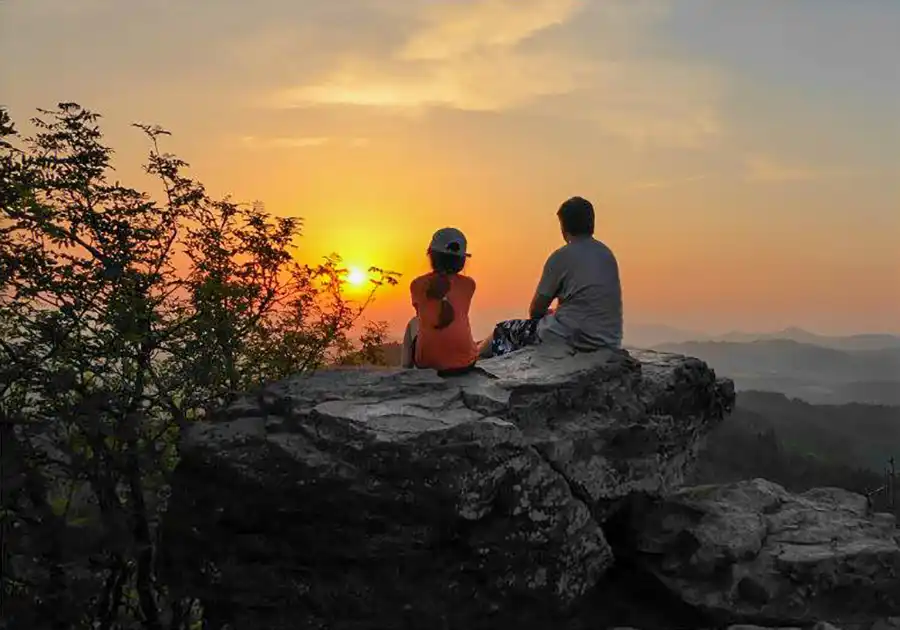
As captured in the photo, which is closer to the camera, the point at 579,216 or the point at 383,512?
the point at 383,512

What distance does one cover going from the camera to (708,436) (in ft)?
33.1

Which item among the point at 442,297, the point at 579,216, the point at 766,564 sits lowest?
the point at 766,564

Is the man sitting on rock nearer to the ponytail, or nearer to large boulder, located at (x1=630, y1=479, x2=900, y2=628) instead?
the ponytail

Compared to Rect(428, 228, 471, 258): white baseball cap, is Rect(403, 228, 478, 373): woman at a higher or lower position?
lower

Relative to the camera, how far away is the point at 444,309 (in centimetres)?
834

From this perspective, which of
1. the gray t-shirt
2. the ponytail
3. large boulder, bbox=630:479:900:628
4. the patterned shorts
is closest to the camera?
large boulder, bbox=630:479:900:628

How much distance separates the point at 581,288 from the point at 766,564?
11.3 ft

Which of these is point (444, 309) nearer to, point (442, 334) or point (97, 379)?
point (442, 334)

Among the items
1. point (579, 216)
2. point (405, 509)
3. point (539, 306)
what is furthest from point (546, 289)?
point (405, 509)

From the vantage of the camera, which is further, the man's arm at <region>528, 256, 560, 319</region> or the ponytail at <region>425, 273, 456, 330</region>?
the man's arm at <region>528, 256, 560, 319</region>

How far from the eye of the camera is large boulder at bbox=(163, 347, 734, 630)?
6.74 meters

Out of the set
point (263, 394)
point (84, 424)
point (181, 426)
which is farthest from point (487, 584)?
point (84, 424)

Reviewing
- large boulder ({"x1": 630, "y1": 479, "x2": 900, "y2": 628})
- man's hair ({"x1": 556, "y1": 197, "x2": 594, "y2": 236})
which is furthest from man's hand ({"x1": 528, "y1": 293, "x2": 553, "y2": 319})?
large boulder ({"x1": 630, "y1": 479, "x2": 900, "y2": 628})

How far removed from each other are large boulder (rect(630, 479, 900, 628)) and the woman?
2.62m
